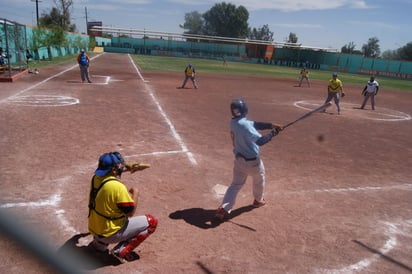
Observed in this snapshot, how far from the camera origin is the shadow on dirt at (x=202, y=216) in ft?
19.2

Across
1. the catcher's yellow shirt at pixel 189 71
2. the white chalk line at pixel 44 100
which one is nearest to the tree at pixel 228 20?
the catcher's yellow shirt at pixel 189 71

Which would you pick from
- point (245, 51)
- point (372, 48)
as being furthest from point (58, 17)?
point (372, 48)

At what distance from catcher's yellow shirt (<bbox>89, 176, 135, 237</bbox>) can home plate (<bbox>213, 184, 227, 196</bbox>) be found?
2.82 m

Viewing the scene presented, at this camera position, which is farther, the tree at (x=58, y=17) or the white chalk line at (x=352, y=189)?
the tree at (x=58, y=17)

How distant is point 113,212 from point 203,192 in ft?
9.54

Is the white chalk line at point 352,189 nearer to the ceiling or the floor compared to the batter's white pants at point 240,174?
nearer to the floor

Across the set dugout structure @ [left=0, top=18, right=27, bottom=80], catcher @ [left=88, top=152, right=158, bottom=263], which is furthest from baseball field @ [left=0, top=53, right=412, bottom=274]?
dugout structure @ [left=0, top=18, right=27, bottom=80]

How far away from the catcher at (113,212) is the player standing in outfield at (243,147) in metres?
1.75

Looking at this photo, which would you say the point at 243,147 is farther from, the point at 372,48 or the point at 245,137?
the point at 372,48

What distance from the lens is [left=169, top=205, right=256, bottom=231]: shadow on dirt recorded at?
231 inches

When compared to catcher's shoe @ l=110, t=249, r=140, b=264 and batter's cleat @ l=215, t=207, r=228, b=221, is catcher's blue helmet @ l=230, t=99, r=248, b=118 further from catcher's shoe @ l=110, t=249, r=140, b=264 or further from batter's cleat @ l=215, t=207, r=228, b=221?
catcher's shoe @ l=110, t=249, r=140, b=264

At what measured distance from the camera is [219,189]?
7227 mm

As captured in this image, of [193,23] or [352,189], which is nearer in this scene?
[352,189]

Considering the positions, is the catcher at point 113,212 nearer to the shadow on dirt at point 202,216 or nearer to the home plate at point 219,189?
the shadow on dirt at point 202,216
